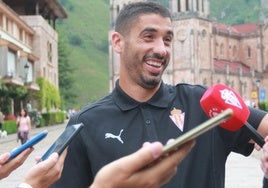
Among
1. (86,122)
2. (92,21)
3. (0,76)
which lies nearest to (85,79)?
(92,21)

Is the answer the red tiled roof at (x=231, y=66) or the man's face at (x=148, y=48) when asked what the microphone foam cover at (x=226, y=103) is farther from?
the red tiled roof at (x=231, y=66)

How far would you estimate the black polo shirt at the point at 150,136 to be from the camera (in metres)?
2.70

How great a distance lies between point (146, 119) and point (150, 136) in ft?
0.32

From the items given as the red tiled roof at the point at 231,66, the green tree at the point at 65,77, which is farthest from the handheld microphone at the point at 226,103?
the red tiled roof at the point at 231,66

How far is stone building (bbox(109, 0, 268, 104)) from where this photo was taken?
8862 cm

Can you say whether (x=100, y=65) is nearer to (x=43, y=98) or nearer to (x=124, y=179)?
(x=43, y=98)

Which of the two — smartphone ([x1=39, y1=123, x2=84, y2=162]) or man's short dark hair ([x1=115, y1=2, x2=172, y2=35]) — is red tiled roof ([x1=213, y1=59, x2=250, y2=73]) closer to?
man's short dark hair ([x1=115, y1=2, x2=172, y2=35])

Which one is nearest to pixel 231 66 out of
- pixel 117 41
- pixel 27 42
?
pixel 27 42

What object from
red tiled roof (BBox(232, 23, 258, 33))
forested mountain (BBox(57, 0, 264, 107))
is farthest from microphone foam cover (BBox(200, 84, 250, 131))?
red tiled roof (BBox(232, 23, 258, 33))

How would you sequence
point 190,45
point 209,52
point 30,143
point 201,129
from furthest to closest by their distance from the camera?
point 209,52 → point 190,45 → point 30,143 → point 201,129

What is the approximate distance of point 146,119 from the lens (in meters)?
2.78

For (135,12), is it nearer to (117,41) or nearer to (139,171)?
(117,41)

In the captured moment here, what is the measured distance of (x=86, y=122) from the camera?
2869 millimetres

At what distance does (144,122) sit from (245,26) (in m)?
111
